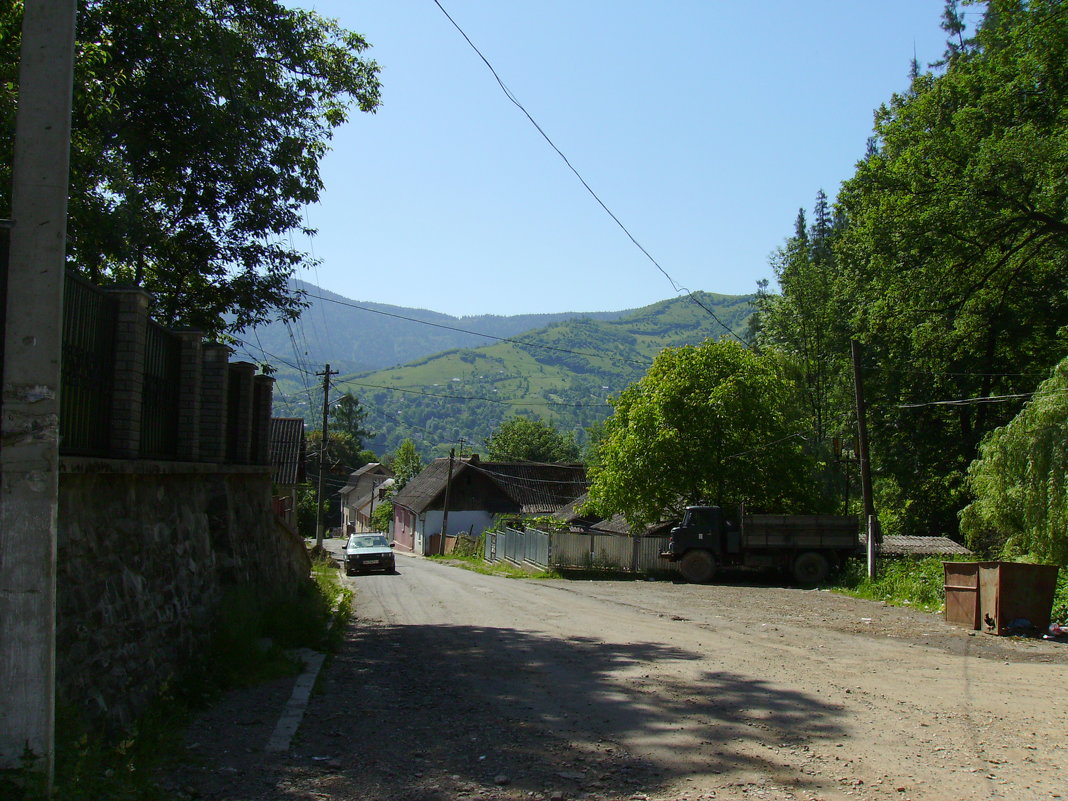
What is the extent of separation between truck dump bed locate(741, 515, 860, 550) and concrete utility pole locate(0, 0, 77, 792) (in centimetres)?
2707

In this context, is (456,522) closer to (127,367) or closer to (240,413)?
(240,413)

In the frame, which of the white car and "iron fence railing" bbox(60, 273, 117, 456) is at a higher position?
"iron fence railing" bbox(60, 273, 117, 456)

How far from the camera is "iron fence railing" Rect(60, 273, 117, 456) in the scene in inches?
277

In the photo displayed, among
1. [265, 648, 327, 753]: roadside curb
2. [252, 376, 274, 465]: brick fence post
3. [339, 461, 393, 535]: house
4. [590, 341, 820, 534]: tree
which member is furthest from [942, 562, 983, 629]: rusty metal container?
[339, 461, 393, 535]: house

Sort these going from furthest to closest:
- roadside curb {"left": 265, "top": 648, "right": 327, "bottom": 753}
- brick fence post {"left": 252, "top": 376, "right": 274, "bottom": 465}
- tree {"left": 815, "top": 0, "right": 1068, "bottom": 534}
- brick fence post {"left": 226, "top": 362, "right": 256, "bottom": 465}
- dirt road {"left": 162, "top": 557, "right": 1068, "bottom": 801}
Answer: tree {"left": 815, "top": 0, "right": 1068, "bottom": 534} < brick fence post {"left": 252, "top": 376, "right": 274, "bottom": 465} < brick fence post {"left": 226, "top": 362, "right": 256, "bottom": 465} < roadside curb {"left": 265, "top": 648, "right": 327, "bottom": 753} < dirt road {"left": 162, "top": 557, "right": 1068, "bottom": 801}

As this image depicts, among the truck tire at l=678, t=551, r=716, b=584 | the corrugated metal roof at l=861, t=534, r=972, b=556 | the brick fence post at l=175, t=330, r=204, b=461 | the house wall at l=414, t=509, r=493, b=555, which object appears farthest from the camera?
the house wall at l=414, t=509, r=493, b=555

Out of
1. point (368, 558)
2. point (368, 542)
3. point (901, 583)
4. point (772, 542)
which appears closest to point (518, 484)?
point (368, 542)

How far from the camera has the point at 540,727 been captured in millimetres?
7473

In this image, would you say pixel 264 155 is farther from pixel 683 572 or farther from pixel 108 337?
pixel 683 572

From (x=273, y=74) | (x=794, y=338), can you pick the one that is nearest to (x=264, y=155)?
(x=273, y=74)

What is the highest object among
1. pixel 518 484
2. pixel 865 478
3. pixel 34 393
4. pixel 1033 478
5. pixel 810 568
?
pixel 34 393

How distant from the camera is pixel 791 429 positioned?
34906 millimetres

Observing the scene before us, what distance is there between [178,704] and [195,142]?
29.2 feet

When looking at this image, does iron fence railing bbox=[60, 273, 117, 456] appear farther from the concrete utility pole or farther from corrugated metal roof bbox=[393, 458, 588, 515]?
corrugated metal roof bbox=[393, 458, 588, 515]
